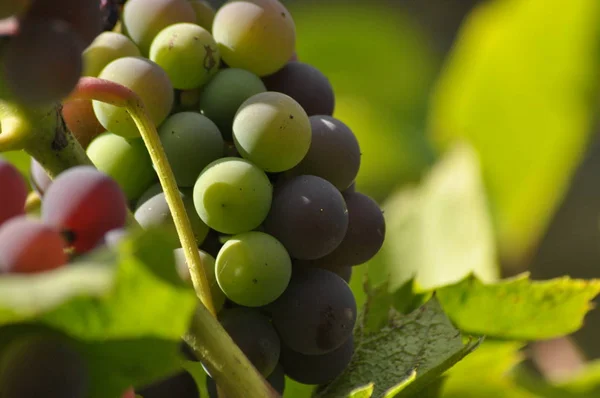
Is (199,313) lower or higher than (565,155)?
higher

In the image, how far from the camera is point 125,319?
0.28 metres

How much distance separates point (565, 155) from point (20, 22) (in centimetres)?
96

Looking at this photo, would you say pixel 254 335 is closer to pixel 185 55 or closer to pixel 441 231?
pixel 185 55

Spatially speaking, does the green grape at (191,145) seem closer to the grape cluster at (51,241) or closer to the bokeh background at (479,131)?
the grape cluster at (51,241)

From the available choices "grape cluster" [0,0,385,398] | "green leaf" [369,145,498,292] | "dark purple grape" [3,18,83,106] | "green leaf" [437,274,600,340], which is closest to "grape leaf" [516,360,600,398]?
"green leaf" [369,145,498,292]

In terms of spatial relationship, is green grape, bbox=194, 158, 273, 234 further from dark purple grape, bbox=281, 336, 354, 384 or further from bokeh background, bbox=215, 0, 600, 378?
bokeh background, bbox=215, 0, 600, 378

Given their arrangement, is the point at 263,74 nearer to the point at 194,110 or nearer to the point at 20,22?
the point at 194,110

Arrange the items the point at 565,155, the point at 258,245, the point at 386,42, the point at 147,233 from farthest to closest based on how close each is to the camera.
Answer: the point at 386,42, the point at 565,155, the point at 258,245, the point at 147,233

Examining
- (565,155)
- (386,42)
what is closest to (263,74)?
(565,155)

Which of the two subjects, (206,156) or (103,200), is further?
(206,156)

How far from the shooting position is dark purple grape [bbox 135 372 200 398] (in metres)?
0.39

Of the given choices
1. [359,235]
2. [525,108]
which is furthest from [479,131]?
[359,235]

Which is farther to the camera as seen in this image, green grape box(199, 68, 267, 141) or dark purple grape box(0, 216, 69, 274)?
green grape box(199, 68, 267, 141)

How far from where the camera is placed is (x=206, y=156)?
1.29 ft
